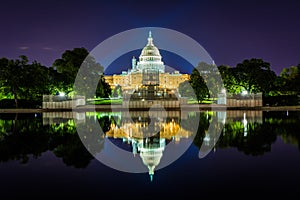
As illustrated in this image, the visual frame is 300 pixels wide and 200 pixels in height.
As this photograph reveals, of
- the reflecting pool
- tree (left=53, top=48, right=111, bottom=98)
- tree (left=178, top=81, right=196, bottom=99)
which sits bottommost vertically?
the reflecting pool

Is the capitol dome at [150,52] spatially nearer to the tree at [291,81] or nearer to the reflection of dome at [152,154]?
the tree at [291,81]

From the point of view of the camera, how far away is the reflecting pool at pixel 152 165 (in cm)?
812

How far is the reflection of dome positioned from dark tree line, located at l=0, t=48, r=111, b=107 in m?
33.4

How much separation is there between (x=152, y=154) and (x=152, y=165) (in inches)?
63.1

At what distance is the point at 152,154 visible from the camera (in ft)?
39.4

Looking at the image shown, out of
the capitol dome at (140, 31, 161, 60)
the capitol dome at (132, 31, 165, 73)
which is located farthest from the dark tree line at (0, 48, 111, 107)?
the capitol dome at (140, 31, 161, 60)

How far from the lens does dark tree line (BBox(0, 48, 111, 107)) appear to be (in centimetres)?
4372

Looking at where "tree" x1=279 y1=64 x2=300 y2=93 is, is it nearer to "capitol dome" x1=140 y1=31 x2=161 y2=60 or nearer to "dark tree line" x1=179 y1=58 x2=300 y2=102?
"dark tree line" x1=179 y1=58 x2=300 y2=102

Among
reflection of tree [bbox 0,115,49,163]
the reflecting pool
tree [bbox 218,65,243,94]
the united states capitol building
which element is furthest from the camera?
the united states capitol building

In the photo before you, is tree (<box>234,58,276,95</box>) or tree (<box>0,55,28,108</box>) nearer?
tree (<box>0,55,28,108</box>)

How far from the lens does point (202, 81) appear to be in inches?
2099

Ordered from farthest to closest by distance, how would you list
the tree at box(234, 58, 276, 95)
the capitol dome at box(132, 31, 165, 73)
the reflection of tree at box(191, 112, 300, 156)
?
the capitol dome at box(132, 31, 165, 73) < the tree at box(234, 58, 276, 95) < the reflection of tree at box(191, 112, 300, 156)

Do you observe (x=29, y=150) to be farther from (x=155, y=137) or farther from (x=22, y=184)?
(x=155, y=137)

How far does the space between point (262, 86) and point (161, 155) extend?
42.2 m
